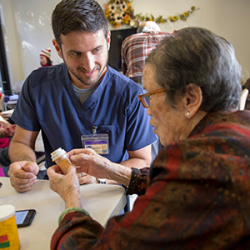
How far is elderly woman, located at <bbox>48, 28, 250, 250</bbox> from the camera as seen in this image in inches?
16.1

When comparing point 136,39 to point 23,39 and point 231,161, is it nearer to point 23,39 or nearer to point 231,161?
point 231,161

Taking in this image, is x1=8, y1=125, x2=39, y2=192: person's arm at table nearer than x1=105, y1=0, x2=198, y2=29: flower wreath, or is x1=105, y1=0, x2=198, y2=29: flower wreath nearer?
x1=8, y1=125, x2=39, y2=192: person's arm at table

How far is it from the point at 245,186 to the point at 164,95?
12.9 inches

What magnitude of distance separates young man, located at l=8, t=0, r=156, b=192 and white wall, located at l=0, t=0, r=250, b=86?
3065 mm

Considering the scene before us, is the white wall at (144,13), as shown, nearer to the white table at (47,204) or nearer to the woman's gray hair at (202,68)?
the white table at (47,204)

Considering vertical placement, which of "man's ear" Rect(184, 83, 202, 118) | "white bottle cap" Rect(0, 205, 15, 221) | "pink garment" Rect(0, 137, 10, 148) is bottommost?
"pink garment" Rect(0, 137, 10, 148)

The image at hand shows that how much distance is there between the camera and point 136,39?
2.57 metres

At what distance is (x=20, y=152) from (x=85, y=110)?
46 cm

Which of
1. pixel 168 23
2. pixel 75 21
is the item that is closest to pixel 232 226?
pixel 75 21

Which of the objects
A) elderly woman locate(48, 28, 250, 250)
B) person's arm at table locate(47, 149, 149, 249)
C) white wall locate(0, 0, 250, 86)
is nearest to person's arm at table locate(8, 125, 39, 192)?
person's arm at table locate(47, 149, 149, 249)

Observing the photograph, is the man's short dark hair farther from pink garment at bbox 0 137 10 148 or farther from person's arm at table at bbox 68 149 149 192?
pink garment at bbox 0 137 10 148

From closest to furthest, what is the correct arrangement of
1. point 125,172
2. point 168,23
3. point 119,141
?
1. point 125,172
2. point 119,141
3. point 168,23

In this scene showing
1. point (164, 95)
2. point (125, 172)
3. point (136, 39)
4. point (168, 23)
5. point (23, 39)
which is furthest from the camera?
point (23, 39)

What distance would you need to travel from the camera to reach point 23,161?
1.00m
